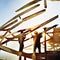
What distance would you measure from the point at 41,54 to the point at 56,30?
1.99m

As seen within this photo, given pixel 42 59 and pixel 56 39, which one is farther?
pixel 56 39

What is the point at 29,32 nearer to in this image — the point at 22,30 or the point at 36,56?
the point at 22,30

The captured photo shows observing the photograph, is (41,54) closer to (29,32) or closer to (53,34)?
(29,32)

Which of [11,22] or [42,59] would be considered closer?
[11,22]

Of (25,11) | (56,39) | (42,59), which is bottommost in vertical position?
(42,59)

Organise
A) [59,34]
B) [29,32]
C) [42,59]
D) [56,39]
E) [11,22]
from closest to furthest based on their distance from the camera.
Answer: [11,22] → [42,59] → [29,32] → [59,34] → [56,39]

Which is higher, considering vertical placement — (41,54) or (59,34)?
(59,34)

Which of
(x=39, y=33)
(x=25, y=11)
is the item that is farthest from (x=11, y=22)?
(x=39, y=33)

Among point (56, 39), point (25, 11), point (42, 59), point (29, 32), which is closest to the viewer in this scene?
point (25, 11)

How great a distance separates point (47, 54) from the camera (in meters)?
9.66

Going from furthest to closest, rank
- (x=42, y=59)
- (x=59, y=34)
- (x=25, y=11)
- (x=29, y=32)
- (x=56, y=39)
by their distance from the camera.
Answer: (x=56, y=39) → (x=59, y=34) → (x=29, y=32) → (x=42, y=59) → (x=25, y=11)

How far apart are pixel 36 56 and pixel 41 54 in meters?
0.30

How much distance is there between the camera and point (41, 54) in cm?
962

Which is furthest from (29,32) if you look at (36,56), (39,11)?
(39,11)
